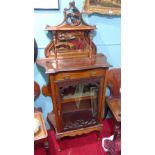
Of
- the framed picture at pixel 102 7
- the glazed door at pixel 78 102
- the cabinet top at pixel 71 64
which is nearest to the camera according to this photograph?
the cabinet top at pixel 71 64

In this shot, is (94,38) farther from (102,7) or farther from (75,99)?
(75,99)

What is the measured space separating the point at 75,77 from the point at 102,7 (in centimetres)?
85

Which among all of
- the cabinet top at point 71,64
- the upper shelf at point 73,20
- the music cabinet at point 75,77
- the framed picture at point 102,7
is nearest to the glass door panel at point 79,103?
the music cabinet at point 75,77

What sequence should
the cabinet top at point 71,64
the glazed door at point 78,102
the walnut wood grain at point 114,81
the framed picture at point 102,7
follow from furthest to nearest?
the walnut wood grain at point 114,81 → the framed picture at point 102,7 → the glazed door at point 78,102 → the cabinet top at point 71,64

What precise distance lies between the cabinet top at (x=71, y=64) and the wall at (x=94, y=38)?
0.18m

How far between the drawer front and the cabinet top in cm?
5

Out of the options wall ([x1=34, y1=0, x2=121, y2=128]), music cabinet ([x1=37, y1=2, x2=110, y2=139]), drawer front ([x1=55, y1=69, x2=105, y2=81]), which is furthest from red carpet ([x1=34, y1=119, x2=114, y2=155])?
drawer front ([x1=55, y1=69, x2=105, y2=81])

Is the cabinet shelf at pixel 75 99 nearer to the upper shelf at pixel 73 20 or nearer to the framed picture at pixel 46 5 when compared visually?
the upper shelf at pixel 73 20

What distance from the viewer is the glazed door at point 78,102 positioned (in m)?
1.97

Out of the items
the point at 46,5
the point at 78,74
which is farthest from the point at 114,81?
the point at 46,5

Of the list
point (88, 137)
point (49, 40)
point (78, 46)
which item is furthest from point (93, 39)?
point (88, 137)
